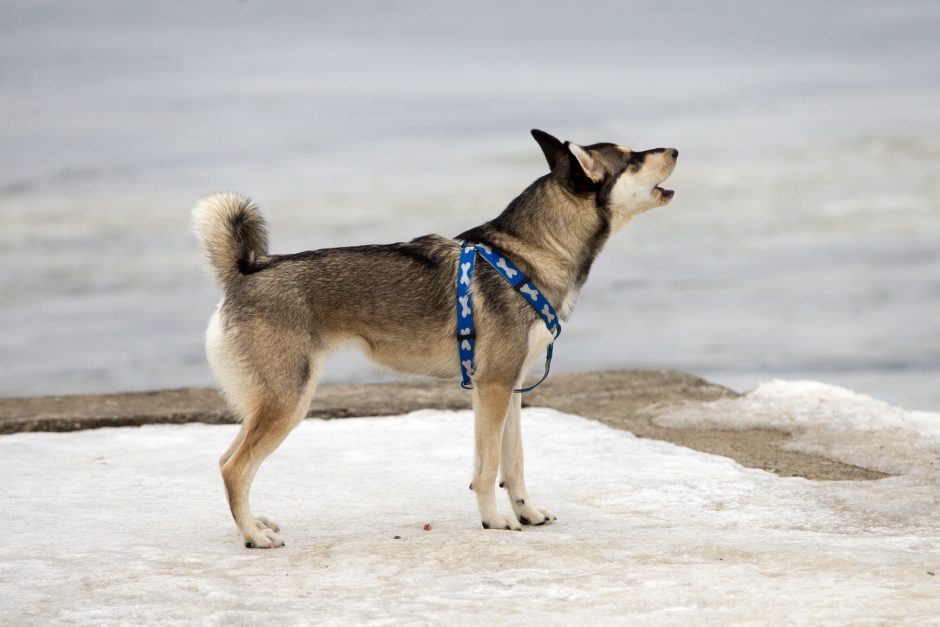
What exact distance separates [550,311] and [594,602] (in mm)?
1897

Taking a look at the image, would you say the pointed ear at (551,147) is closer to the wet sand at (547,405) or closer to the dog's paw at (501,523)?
the dog's paw at (501,523)

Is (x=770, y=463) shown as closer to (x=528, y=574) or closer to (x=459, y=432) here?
(x=459, y=432)

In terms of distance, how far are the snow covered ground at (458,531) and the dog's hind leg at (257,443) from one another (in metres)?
0.14

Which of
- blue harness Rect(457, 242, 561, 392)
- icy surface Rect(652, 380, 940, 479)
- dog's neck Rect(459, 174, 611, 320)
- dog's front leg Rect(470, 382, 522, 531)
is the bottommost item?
icy surface Rect(652, 380, 940, 479)

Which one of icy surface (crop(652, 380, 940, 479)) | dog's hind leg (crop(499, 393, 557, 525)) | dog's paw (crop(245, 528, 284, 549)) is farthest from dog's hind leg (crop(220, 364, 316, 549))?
icy surface (crop(652, 380, 940, 479))

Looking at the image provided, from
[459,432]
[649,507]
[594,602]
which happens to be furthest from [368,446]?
[594,602]

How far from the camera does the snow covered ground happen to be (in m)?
5.16

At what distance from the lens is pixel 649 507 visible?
719 centimetres

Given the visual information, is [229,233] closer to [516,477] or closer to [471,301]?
[471,301]

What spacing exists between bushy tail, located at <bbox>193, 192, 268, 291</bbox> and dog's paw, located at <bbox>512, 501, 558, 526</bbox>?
1956 millimetres

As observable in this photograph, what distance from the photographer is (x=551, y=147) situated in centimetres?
680

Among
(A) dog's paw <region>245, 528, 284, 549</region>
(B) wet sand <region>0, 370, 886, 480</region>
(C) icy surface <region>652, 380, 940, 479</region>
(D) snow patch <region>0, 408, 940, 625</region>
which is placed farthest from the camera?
(B) wet sand <region>0, 370, 886, 480</region>

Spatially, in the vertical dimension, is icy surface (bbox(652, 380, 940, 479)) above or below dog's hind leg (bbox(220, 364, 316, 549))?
below

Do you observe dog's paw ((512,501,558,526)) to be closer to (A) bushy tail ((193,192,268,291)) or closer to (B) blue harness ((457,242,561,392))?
(B) blue harness ((457,242,561,392))
